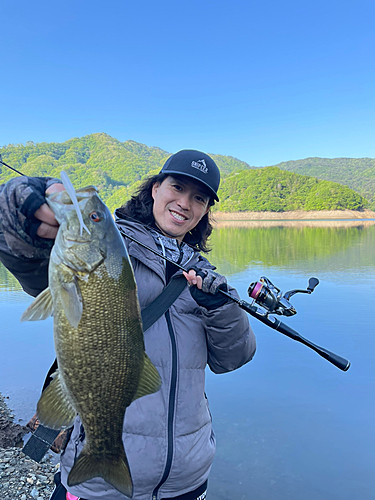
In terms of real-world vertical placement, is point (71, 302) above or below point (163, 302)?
above

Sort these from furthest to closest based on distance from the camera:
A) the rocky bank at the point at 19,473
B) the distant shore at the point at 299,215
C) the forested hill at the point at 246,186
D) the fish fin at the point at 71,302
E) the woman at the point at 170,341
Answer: the distant shore at the point at 299,215
the forested hill at the point at 246,186
the rocky bank at the point at 19,473
the woman at the point at 170,341
the fish fin at the point at 71,302

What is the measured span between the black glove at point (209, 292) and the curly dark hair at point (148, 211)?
0.70 metres

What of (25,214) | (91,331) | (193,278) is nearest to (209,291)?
(193,278)

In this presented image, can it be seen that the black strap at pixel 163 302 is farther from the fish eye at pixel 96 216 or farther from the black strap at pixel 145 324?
the fish eye at pixel 96 216

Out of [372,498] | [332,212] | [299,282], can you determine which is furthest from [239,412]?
[332,212]

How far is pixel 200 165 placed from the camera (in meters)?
2.33

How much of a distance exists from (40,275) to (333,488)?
12.5 ft

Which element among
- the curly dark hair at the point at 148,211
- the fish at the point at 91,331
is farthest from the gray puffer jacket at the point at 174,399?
the curly dark hair at the point at 148,211

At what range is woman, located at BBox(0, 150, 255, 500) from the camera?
5.08 ft

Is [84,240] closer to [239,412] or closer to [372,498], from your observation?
[372,498]

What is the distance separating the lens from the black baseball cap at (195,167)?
230 cm

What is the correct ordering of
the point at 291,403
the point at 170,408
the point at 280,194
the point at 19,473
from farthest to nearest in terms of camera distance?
1. the point at 280,194
2. the point at 291,403
3. the point at 19,473
4. the point at 170,408

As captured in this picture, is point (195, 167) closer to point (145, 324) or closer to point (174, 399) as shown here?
point (145, 324)

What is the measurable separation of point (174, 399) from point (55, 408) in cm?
58
